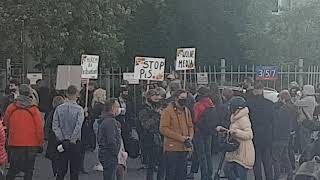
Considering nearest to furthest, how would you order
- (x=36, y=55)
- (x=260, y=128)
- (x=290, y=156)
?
(x=260, y=128), (x=290, y=156), (x=36, y=55)

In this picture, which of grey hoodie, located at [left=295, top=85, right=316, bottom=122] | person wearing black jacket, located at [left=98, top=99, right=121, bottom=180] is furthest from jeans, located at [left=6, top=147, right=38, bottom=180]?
grey hoodie, located at [left=295, top=85, right=316, bottom=122]

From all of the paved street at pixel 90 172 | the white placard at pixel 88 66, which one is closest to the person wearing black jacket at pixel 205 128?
the paved street at pixel 90 172

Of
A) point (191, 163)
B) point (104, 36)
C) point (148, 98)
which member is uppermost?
point (104, 36)

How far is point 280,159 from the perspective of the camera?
14.6 m

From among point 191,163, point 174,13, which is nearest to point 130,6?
point 174,13

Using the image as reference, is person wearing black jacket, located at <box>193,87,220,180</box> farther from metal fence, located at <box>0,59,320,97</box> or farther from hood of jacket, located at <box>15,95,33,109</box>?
metal fence, located at <box>0,59,320,97</box>

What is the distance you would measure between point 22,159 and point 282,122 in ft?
15.7

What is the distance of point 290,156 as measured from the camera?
15.7 m

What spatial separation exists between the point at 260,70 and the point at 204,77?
212 cm

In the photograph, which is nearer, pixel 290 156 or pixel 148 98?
pixel 148 98

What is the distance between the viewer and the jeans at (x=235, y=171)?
12.3m

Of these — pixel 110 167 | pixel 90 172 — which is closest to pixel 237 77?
pixel 90 172

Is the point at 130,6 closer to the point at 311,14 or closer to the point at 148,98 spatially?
the point at 311,14

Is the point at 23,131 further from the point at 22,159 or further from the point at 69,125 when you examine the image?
the point at 69,125
